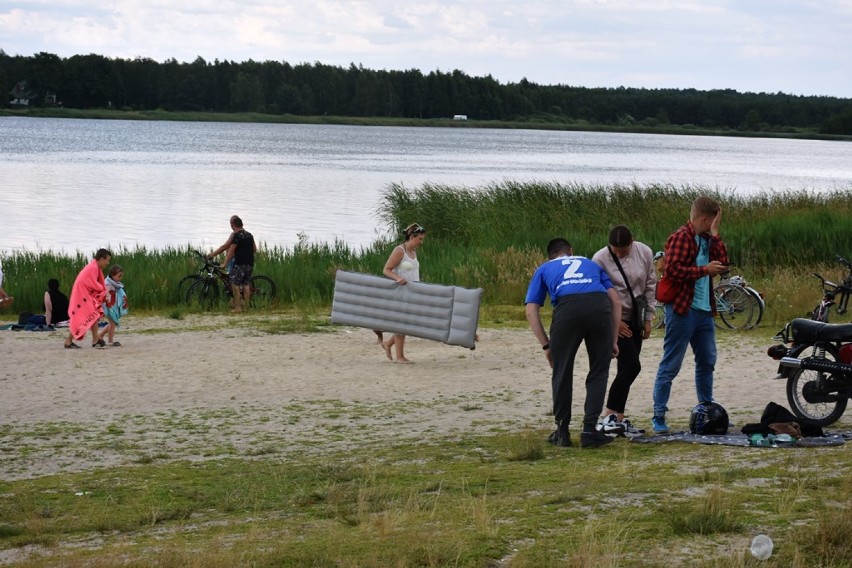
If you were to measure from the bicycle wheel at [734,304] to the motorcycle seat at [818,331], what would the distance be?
7.61 meters

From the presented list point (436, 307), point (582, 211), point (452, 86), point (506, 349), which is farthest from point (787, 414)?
point (452, 86)

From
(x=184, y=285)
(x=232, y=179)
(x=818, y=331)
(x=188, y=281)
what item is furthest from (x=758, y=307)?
(x=232, y=179)

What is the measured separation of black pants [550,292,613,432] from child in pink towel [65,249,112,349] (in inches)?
338

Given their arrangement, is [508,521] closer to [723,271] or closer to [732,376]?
[723,271]

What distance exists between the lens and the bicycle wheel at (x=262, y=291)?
70.8 ft

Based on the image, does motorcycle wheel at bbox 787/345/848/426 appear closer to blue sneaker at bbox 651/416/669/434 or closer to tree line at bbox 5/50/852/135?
blue sneaker at bbox 651/416/669/434

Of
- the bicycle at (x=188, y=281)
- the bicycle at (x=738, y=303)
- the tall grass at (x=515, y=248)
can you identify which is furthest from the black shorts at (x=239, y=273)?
the bicycle at (x=738, y=303)

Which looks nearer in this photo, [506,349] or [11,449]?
[11,449]

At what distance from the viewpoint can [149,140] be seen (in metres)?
117

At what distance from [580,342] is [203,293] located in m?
13.3

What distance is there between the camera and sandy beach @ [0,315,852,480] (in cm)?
1025

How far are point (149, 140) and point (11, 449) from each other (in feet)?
361

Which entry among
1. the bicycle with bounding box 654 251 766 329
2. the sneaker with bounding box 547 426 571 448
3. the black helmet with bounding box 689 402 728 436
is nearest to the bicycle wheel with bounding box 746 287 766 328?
the bicycle with bounding box 654 251 766 329

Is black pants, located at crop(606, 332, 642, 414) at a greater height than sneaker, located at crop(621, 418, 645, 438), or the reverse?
black pants, located at crop(606, 332, 642, 414)
